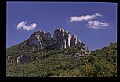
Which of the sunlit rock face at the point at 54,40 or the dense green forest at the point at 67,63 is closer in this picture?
the dense green forest at the point at 67,63

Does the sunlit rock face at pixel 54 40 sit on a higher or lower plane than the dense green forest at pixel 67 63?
higher

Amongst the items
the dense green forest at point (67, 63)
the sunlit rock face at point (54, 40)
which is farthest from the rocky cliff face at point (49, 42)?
the dense green forest at point (67, 63)

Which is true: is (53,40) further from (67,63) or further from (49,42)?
(67,63)

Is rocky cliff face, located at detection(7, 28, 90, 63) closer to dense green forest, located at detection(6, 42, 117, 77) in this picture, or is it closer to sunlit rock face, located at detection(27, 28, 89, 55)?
sunlit rock face, located at detection(27, 28, 89, 55)

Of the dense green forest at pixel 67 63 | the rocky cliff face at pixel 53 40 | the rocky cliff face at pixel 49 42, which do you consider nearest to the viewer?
the dense green forest at pixel 67 63

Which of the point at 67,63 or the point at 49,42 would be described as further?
the point at 49,42

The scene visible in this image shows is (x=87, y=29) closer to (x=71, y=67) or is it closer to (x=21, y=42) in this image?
(x=21, y=42)

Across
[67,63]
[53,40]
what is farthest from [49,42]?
[67,63]

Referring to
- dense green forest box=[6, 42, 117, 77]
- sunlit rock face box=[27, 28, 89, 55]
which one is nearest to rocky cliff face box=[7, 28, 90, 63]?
sunlit rock face box=[27, 28, 89, 55]

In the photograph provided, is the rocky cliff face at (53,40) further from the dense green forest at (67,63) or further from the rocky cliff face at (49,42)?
the dense green forest at (67,63)

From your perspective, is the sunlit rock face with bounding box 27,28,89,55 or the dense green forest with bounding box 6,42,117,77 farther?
the sunlit rock face with bounding box 27,28,89,55

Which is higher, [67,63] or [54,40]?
[54,40]

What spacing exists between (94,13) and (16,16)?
4.19m

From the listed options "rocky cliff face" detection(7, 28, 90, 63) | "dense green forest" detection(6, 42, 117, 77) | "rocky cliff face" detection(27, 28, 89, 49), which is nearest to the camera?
"dense green forest" detection(6, 42, 117, 77)
